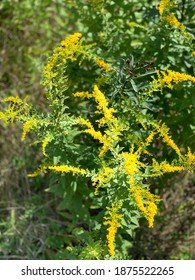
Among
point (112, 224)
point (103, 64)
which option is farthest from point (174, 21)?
point (112, 224)

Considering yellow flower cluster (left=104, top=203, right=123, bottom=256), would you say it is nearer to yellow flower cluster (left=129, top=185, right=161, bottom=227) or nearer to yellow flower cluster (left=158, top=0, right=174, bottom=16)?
yellow flower cluster (left=129, top=185, right=161, bottom=227)

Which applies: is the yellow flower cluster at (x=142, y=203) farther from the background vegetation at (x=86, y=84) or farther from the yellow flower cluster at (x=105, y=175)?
the background vegetation at (x=86, y=84)

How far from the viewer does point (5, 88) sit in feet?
15.2

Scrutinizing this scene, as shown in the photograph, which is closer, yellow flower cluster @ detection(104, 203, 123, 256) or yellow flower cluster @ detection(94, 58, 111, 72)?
yellow flower cluster @ detection(104, 203, 123, 256)

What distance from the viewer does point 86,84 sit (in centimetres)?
335

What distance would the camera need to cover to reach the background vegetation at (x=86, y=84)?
295 cm

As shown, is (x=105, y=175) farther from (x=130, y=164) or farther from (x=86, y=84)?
(x=86, y=84)

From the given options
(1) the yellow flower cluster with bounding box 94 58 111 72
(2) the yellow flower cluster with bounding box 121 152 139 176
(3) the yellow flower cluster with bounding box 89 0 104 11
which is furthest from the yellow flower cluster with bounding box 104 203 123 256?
(3) the yellow flower cluster with bounding box 89 0 104 11

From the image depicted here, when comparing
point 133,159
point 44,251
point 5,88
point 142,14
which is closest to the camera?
point 133,159

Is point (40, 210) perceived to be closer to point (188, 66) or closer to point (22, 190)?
point (22, 190)

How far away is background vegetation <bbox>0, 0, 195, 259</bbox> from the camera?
9.68 ft

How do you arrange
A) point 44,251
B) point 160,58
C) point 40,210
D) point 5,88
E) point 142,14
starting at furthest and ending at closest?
1. point 5,88
2. point 40,210
3. point 44,251
4. point 142,14
5. point 160,58

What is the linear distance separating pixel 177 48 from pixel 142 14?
40 centimetres
